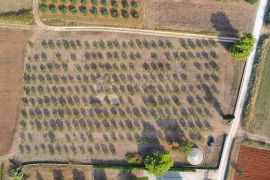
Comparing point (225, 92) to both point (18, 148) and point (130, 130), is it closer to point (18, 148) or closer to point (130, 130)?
point (130, 130)

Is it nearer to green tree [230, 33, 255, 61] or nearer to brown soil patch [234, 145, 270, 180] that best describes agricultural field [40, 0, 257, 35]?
green tree [230, 33, 255, 61]

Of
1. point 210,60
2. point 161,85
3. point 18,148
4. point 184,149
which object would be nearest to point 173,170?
point 184,149

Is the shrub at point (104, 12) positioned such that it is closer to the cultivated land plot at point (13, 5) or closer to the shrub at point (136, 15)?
the shrub at point (136, 15)

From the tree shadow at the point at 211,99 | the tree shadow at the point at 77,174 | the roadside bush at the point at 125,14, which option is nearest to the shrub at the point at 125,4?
the roadside bush at the point at 125,14

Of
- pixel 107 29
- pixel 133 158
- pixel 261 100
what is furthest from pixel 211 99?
pixel 107 29

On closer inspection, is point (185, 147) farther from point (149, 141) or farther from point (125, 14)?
point (125, 14)

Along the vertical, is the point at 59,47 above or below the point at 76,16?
below
